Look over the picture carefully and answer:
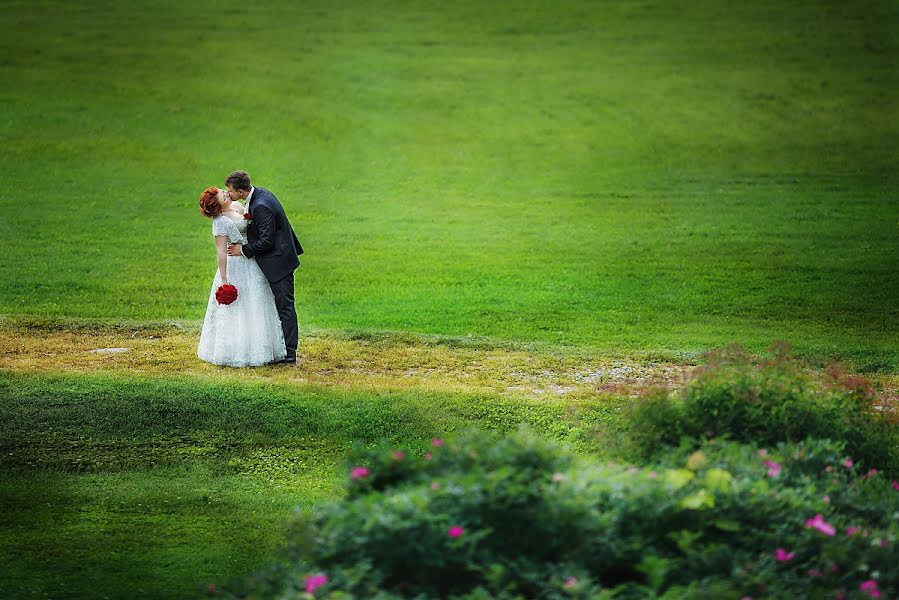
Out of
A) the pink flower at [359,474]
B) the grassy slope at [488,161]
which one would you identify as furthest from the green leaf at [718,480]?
the grassy slope at [488,161]

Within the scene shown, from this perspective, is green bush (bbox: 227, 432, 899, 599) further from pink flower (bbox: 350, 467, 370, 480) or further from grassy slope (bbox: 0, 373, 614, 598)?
grassy slope (bbox: 0, 373, 614, 598)

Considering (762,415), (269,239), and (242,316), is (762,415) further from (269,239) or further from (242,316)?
(242,316)

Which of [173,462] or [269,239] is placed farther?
[269,239]

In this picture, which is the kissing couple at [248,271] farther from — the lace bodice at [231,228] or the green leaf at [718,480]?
the green leaf at [718,480]

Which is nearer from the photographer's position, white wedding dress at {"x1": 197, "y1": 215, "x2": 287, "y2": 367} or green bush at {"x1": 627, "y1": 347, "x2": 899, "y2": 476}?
green bush at {"x1": 627, "y1": 347, "x2": 899, "y2": 476}

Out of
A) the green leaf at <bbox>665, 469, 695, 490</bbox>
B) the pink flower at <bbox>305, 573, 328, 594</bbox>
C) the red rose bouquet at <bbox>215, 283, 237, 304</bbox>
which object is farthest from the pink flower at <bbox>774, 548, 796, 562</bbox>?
the red rose bouquet at <bbox>215, 283, 237, 304</bbox>

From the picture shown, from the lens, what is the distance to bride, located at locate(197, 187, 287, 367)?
38.3 feet

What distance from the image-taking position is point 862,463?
738 centimetres

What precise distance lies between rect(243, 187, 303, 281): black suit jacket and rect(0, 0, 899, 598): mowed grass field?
1080mm

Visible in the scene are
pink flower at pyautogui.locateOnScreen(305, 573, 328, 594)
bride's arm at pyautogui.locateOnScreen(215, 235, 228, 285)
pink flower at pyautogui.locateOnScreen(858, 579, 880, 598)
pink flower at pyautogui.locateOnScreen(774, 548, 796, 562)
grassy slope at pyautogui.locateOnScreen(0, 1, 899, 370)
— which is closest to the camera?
pink flower at pyautogui.locateOnScreen(305, 573, 328, 594)

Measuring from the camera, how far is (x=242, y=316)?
11742 mm

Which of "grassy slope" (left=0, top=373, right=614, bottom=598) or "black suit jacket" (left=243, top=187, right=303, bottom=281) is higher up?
"black suit jacket" (left=243, top=187, right=303, bottom=281)

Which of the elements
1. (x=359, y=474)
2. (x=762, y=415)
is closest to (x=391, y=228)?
(x=762, y=415)

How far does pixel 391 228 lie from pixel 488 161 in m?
3.74
